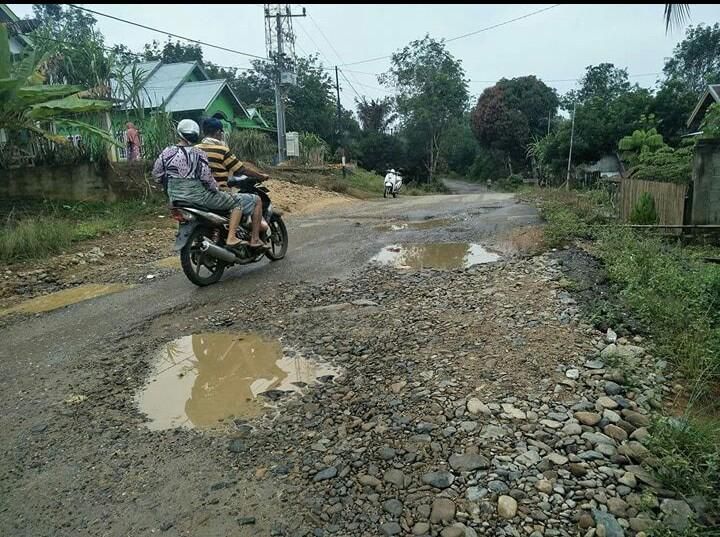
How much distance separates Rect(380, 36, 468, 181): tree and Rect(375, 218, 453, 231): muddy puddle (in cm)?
2766

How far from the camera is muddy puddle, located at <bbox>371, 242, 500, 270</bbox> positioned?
623 cm

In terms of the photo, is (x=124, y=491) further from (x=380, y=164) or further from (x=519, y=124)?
(x=519, y=124)

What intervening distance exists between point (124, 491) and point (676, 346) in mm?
3296

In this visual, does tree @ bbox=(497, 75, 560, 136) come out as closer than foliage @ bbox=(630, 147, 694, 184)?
No

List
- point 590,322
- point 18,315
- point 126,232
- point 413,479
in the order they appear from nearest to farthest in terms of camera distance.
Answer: point 413,479 → point 590,322 → point 18,315 → point 126,232

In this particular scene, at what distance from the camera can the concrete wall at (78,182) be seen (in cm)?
1007

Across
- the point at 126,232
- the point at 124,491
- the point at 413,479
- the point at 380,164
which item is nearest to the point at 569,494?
the point at 413,479

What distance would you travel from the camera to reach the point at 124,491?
2.24 meters

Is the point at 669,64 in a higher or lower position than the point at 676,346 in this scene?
higher

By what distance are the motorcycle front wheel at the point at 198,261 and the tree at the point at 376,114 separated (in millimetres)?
35840

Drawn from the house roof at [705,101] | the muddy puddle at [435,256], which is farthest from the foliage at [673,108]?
the muddy puddle at [435,256]

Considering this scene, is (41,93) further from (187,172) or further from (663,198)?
(663,198)

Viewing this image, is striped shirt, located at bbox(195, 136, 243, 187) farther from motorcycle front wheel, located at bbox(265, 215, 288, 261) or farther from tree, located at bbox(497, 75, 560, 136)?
tree, located at bbox(497, 75, 560, 136)

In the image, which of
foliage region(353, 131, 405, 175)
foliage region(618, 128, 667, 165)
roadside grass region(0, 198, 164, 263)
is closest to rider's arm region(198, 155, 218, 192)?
roadside grass region(0, 198, 164, 263)
